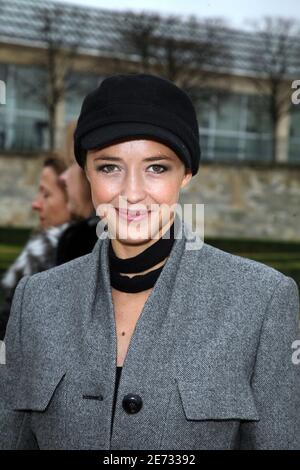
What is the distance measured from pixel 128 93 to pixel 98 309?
479 millimetres

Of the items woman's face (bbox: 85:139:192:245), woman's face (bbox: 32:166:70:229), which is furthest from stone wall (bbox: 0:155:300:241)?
woman's face (bbox: 85:139:192:245)

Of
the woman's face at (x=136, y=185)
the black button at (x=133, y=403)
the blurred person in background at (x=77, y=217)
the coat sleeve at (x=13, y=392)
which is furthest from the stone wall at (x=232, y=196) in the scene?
the black button at (x=133, y=403)

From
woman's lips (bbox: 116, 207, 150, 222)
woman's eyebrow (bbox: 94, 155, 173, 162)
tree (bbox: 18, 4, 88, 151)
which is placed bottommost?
woman's lips (bbox: 116, 207, 150, 222)

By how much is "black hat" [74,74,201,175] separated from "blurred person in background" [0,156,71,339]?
1391 mm

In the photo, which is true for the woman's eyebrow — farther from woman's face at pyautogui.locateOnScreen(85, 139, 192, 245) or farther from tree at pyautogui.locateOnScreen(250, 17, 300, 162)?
tree at pyautogui.locateOnScreen(250, 17, 300, 162)

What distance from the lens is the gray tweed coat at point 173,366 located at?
1704 millimetres

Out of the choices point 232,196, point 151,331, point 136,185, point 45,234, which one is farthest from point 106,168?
point 232,196

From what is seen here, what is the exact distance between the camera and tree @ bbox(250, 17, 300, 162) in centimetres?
3156

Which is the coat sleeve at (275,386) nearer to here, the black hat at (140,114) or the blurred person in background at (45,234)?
the black hat at (140,114)

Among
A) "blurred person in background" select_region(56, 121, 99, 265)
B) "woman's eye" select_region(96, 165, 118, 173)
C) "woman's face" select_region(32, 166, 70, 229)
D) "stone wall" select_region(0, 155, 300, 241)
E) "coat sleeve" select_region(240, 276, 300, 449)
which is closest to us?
"coat sleeve" select_region(240, 276, 300, 449)

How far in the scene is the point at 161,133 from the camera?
171 cm

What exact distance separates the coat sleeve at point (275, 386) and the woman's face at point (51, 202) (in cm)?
182

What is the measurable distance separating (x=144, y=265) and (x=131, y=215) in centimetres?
12

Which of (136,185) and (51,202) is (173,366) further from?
(51,202)
